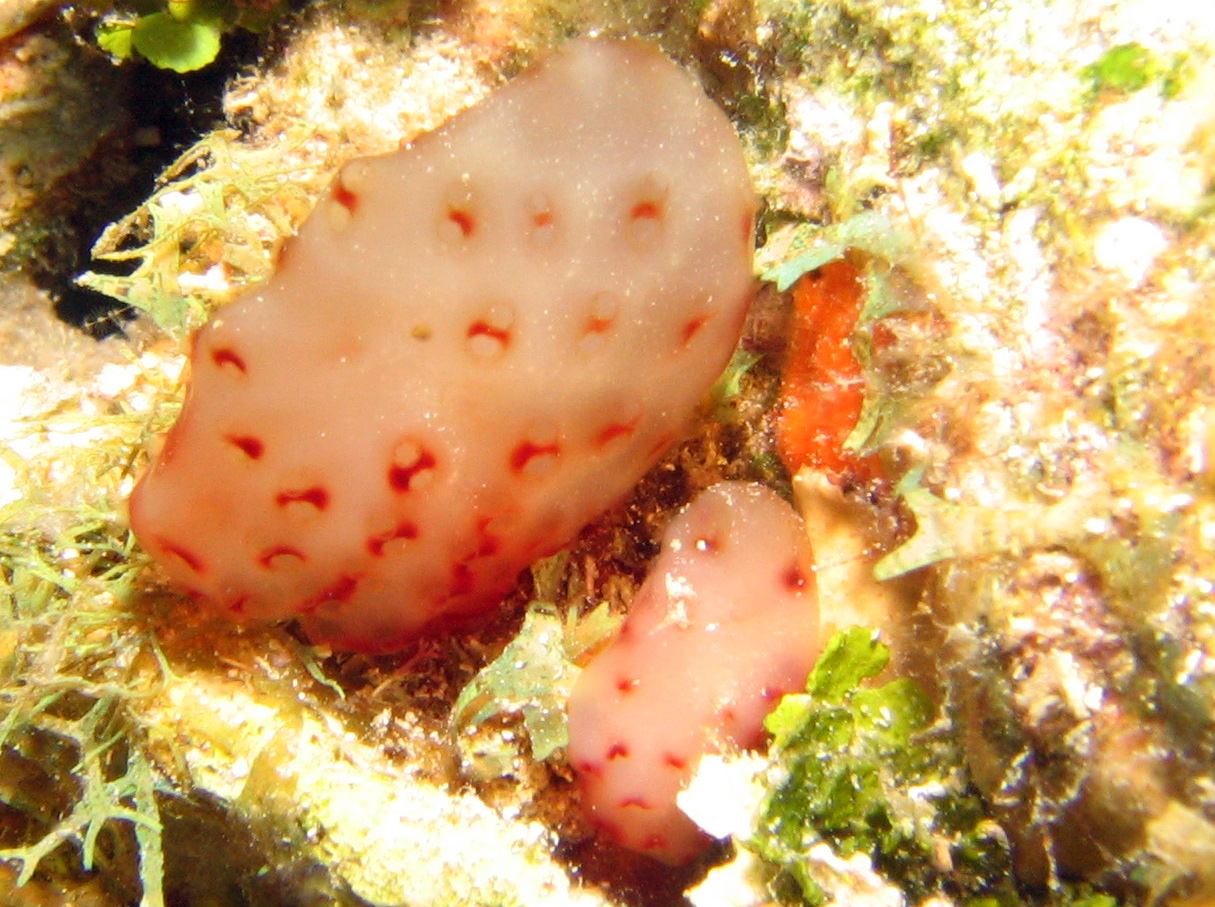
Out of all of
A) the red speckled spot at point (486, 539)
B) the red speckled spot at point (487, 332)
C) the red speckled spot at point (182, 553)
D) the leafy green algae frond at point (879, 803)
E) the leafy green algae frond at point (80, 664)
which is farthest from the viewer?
the leafy green algae frond at point (80, 664)

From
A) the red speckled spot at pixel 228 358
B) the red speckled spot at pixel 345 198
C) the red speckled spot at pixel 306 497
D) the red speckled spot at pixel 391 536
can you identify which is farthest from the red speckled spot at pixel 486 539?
the red speckled spot at pixel 345 198

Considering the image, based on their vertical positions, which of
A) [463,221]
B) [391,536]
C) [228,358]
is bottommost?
[391,536]

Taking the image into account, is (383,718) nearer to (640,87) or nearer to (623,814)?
(623,814)

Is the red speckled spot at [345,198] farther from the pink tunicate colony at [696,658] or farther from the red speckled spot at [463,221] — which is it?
the pink tunicate colony at [696,658]

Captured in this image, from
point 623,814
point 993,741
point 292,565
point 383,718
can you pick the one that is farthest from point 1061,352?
point 383,718

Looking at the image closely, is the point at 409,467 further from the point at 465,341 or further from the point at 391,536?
the point at 465,341

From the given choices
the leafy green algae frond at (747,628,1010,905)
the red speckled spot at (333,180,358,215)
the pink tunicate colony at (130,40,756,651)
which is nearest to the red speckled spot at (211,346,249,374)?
the pink tunicate colony at (130,40,756,651)

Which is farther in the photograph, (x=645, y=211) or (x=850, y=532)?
(x=850, y=532)

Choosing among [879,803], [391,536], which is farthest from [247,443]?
[879,803]
